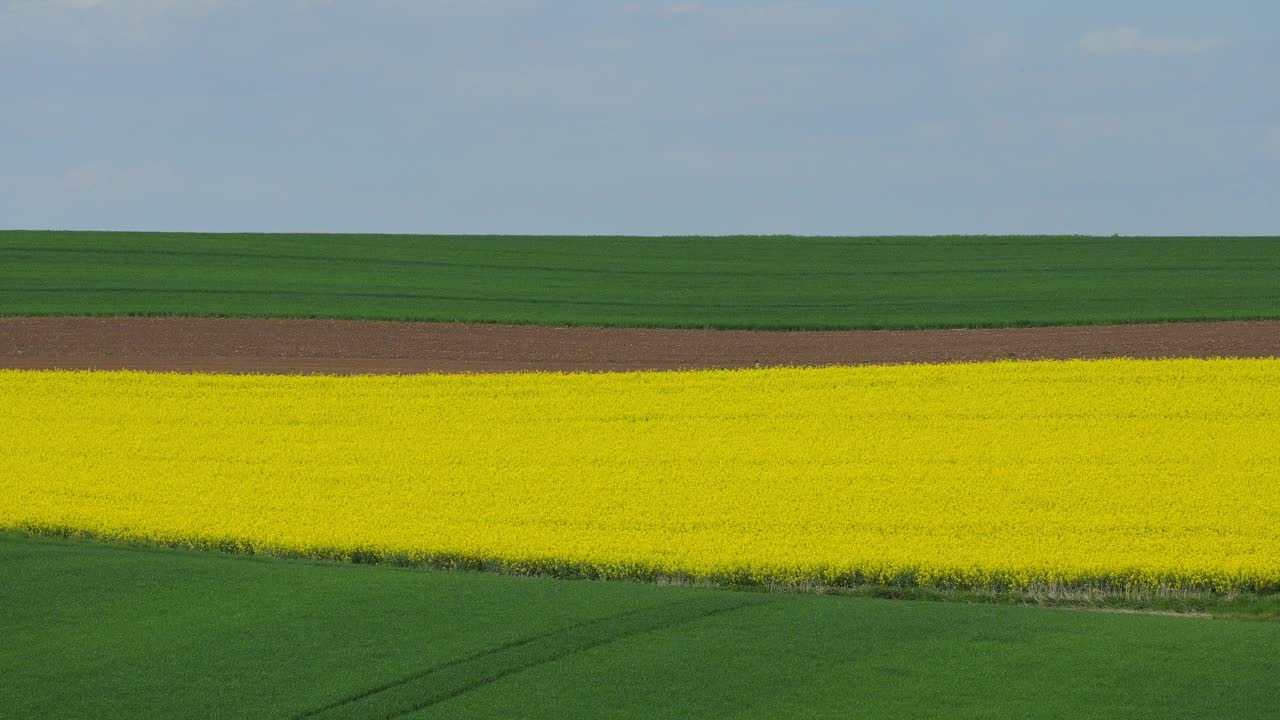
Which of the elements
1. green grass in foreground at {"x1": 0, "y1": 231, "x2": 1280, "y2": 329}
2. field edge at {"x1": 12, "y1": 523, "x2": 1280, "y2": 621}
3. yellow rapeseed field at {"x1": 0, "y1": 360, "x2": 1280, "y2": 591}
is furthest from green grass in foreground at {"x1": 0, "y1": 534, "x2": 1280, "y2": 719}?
green grass in foreground at {"x1": 0, "y1": 231, "x2": 1280, "y2": 329}

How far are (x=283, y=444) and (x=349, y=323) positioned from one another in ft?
34.4

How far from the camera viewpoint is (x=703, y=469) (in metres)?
19.6

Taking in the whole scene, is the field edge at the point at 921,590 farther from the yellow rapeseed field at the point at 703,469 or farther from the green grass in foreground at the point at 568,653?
the green grass in foreground at the point at 568,653

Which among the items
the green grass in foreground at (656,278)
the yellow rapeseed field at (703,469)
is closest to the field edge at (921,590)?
the yellow rapeseed field at (703,469)

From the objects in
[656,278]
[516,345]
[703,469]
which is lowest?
[703,469]

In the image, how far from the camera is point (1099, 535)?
1570 centimetres

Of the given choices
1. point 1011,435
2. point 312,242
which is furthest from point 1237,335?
point 312,242

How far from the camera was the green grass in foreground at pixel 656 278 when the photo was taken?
3356cm

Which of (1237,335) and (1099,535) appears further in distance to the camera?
(1237,335)

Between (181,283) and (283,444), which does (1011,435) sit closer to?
(283,444)

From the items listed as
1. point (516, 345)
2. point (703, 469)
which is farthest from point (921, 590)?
point (516, 345)

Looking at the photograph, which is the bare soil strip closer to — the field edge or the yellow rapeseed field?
the yellow rapeseed field

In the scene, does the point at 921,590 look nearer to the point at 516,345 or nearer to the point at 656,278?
the point at 516,345

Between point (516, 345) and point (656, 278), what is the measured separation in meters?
10.6
